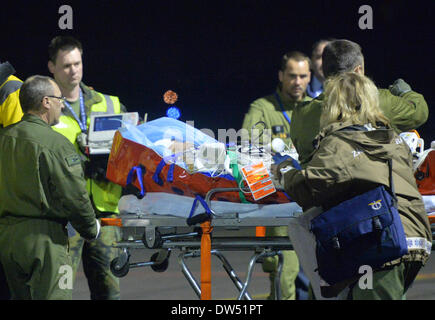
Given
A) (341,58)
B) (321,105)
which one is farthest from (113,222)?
(341,58)

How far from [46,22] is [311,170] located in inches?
332

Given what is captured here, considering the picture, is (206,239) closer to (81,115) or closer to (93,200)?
(93,200)

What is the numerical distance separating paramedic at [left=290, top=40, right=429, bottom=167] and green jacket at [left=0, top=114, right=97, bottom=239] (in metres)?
1.18

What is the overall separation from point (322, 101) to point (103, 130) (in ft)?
5.46

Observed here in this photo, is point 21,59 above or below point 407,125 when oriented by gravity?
above

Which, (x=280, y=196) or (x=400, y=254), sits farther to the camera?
(x=280, y=196)

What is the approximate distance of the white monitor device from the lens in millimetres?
4688

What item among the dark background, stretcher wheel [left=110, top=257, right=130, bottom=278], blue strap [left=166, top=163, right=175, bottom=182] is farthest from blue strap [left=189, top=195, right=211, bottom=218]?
the dark background

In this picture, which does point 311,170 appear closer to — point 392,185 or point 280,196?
point 392,185

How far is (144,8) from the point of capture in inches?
467

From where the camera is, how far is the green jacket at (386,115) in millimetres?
3664

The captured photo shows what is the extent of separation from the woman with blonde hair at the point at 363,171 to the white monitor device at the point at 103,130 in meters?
1.74

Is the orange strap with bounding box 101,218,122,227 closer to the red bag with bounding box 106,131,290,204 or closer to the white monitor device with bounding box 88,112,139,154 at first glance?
the red bag with bounding box 106,131,290,204
